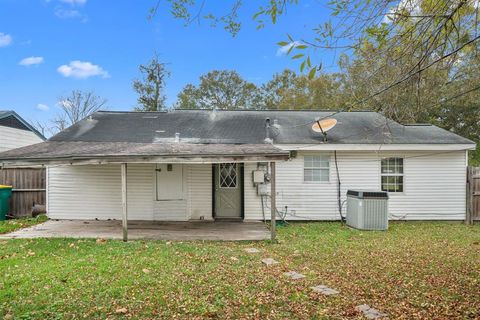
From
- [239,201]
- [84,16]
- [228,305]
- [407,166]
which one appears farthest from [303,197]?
[84,16]

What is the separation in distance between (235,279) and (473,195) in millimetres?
9729

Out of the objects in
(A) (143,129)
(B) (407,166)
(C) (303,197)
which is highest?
(A) (143,129)

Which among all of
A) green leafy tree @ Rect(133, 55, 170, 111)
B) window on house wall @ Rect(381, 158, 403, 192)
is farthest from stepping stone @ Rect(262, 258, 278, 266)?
green leafy tree @ Rect(133, 55, 170, 111)

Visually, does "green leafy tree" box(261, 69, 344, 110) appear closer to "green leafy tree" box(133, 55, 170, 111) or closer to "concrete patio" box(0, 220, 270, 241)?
"green leafy tree" box(133, 55, 170, 111)

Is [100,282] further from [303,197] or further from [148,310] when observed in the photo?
[303,197]

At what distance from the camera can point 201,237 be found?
8.67 meters

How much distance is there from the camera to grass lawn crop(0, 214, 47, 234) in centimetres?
967

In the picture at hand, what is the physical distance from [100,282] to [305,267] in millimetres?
3282

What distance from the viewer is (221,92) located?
31781mm

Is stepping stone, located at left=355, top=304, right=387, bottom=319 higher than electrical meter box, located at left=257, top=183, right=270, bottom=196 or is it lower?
lower

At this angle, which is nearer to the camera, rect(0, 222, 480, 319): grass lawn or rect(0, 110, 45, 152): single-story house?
rect(0, 222, 480, 319): grass lawn

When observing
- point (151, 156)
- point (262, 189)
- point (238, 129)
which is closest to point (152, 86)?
point (238, 129)

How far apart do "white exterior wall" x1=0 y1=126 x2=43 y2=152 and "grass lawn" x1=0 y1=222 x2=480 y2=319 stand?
9336mm

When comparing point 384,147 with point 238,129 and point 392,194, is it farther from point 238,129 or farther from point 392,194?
point 238,129
